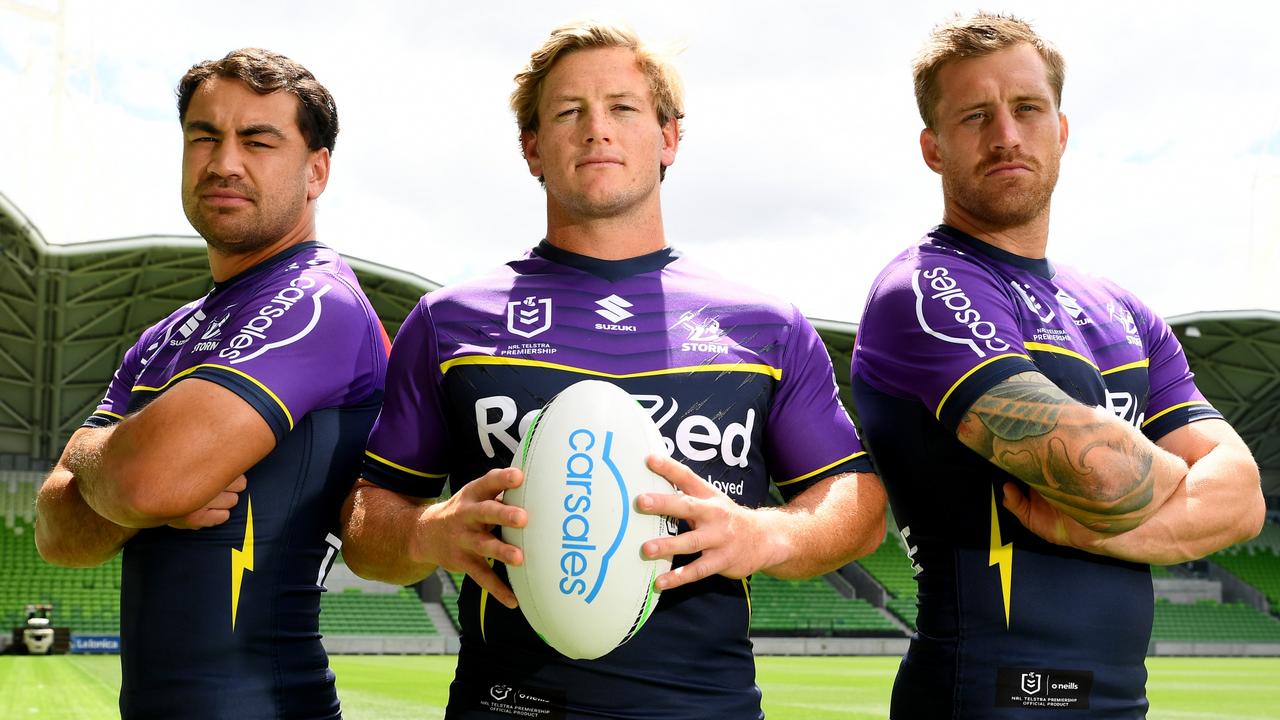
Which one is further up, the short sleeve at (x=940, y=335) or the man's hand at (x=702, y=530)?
the short sleeve at (x=940, y=335)

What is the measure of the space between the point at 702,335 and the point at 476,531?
2.41 ft

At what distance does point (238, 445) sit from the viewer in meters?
2.68

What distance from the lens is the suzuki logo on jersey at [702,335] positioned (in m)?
2.62

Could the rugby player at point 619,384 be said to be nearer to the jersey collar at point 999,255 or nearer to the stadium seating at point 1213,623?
the jersey collar at point 999,255

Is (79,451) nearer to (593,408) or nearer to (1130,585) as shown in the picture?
(593,408)

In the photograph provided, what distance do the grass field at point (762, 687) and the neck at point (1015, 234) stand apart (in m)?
10.6

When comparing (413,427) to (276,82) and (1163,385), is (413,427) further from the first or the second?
(1163,385)

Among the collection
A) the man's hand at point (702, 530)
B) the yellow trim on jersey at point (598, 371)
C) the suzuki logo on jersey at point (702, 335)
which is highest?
the suzuki logo on jersey at point (702, 335)

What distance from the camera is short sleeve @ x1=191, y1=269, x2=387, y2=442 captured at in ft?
9.04

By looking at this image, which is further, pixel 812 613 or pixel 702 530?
pixel 812 613

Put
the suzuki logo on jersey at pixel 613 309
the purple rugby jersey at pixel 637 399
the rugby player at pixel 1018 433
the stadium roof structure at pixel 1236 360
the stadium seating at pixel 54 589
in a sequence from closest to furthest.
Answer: the purple rugby jersey at pixel 637 399
the rugby player at pixel 1018 433
the suzuki logo on jersey at pixel 613 309
the stadium seating at pixel 54 589
the stadium roof structure at pixel 1236 360

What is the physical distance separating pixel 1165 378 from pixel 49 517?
3073 mm

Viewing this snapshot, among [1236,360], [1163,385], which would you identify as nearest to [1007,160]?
[1163,385]

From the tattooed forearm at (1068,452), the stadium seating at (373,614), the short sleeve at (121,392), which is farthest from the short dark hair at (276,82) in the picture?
the stadium seating at (373,614)
